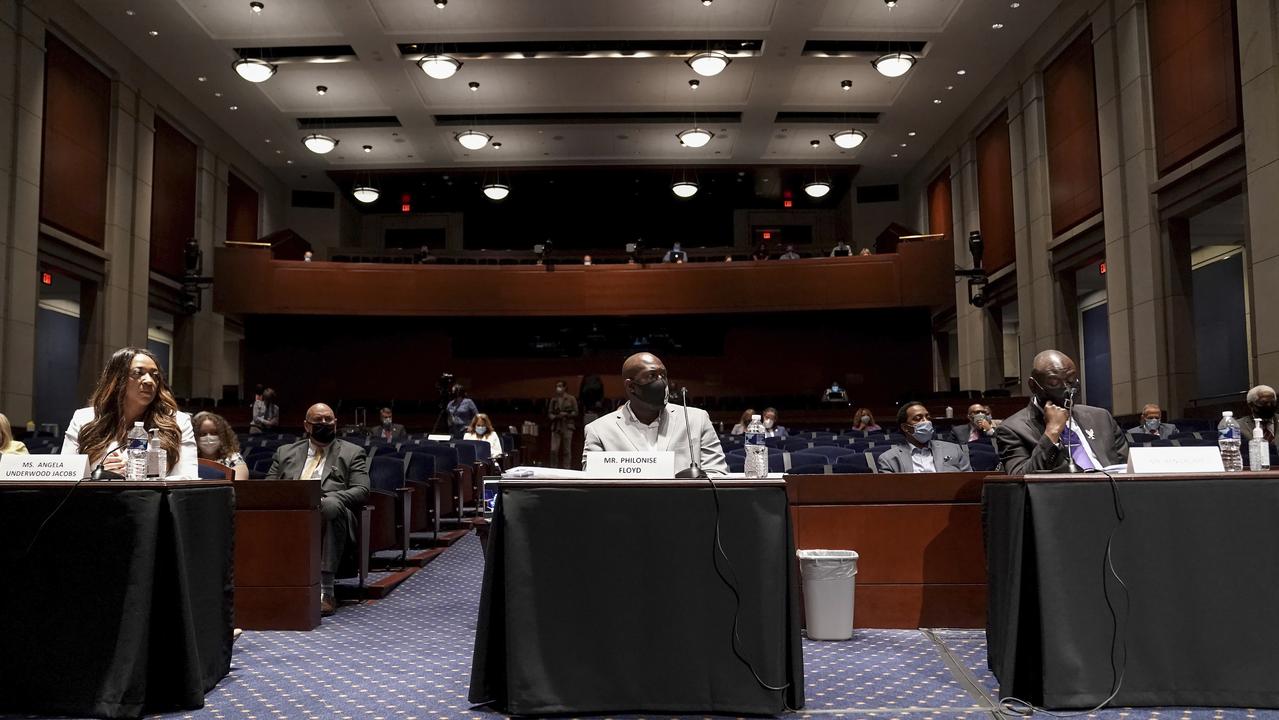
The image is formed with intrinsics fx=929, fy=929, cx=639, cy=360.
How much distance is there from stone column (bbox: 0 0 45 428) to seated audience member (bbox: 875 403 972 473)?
11256 millimetres

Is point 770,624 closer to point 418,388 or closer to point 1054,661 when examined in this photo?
point 1054,661

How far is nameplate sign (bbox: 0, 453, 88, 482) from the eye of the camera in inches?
127

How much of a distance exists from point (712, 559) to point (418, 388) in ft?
54.6

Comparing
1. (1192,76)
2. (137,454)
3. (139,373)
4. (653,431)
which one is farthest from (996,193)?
(137,454)

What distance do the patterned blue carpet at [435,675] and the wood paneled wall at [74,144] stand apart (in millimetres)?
10871

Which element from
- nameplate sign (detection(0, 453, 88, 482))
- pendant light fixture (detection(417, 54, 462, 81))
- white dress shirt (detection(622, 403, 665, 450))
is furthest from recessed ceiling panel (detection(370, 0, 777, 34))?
nameplate sign (detection(0, 453, 88, 482))

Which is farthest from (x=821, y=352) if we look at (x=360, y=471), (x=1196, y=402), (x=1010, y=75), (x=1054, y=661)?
(x=1054, y=661)

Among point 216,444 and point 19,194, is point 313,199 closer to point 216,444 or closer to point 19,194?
point 19,194

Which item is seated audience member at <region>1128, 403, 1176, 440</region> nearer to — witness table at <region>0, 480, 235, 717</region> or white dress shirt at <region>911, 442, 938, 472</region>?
A: white dress shirt at <region>911, 442, 938, 472</region>

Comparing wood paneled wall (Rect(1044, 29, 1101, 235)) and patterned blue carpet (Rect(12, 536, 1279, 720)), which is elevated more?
wood paneled wall (Rect(1044, 29, 1101, 235))

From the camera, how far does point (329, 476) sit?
5.40 metres

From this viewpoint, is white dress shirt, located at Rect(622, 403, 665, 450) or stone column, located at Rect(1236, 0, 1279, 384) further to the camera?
stone column, located at Rect(1236, 0, 1279, 384)

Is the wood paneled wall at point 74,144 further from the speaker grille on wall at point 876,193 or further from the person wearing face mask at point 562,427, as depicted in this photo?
the speaker grille on wall at point 876,193

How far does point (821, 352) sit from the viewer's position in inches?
749
